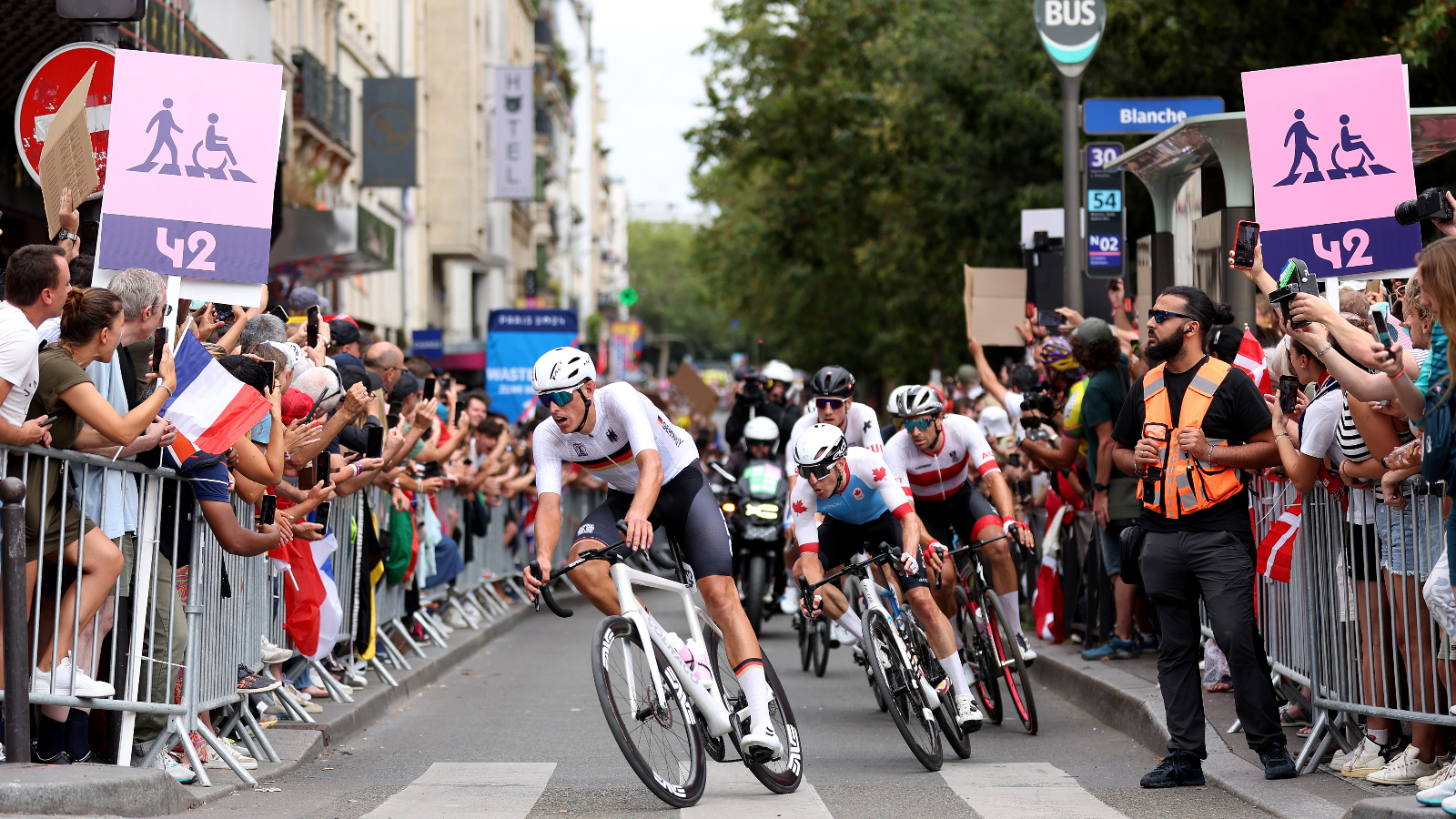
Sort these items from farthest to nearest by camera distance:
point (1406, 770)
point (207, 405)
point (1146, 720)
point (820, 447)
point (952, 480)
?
1. point (952, 480)
2. point (1146, 720)
3. point (820, 447)
4. point (207, 405)
5. point (1406, 770)

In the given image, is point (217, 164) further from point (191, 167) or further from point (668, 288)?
point (668, 288)

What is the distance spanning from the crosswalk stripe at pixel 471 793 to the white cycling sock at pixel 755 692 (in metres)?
0.98

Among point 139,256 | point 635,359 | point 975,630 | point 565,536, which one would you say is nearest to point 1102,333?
point 975,630

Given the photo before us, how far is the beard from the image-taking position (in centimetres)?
763

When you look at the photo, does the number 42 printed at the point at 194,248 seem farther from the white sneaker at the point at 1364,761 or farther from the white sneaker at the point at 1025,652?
the white sneaker at the point at 1025,652

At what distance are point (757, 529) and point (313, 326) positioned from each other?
634 centimetres

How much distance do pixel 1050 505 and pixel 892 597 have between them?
4725 millimetres

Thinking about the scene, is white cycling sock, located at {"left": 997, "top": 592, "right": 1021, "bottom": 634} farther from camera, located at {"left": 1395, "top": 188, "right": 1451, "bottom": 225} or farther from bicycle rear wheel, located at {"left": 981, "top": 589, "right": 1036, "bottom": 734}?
camera, located at {"left": 1395, "top": 188, "right": 1451, "bottom": 225}

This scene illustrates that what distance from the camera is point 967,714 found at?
8891 mm

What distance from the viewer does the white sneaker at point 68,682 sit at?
21.6 ft

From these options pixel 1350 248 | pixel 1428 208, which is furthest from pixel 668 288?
pixel 1428 208

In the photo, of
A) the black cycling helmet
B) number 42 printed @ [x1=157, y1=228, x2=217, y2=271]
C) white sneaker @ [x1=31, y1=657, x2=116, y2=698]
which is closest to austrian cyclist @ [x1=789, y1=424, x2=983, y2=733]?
the black cycling helmet

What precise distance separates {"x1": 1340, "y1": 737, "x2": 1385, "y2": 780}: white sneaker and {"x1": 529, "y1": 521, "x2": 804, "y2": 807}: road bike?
228 centimetres

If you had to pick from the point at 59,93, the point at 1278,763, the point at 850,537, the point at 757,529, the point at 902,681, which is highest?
the point at 59,93
